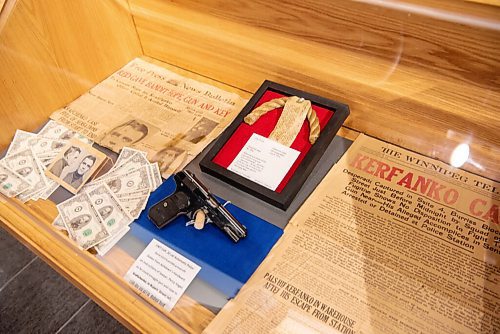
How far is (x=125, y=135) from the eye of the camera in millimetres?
1107

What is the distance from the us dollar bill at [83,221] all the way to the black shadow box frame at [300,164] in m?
0.26

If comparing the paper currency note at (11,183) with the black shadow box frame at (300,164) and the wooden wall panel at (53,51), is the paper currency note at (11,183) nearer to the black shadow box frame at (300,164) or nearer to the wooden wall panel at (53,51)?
the wooden wall panel at (53,51)

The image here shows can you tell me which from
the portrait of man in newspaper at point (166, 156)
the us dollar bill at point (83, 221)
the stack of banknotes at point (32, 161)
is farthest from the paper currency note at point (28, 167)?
the portrait of man in newspaper at point (166, 156)

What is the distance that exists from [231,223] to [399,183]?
0.36m

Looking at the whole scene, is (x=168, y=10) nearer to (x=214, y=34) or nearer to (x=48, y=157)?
(x=214, y=34)

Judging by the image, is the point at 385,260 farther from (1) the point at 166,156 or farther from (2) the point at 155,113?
(2) the point at 155,113

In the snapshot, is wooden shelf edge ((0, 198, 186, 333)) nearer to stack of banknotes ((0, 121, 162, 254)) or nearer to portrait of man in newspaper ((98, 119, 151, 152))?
stack of banknotes ((0, 121, 162, 254))

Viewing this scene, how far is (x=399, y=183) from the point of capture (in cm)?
87

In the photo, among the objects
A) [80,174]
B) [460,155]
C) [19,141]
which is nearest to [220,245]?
[80,174]

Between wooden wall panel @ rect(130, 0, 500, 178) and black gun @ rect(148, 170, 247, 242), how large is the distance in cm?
38

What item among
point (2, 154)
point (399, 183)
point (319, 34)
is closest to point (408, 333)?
point (399, 183)

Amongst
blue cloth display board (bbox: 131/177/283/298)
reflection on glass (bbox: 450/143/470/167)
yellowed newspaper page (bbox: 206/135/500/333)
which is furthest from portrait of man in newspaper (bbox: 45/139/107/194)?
reflection on glass (bbox: 450/143/470/167)

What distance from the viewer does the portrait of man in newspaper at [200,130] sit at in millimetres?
1062

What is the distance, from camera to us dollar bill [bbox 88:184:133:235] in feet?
2.92
